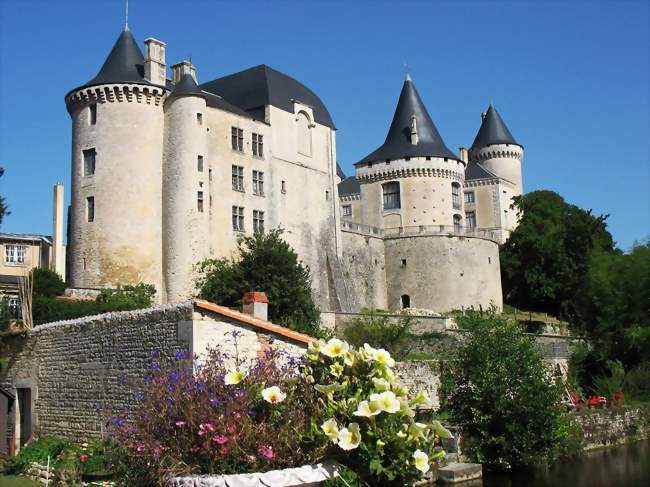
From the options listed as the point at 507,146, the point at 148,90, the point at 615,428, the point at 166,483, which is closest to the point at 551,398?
the point at 615,428

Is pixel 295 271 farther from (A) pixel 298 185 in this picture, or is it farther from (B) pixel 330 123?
(B) pixel 330 123

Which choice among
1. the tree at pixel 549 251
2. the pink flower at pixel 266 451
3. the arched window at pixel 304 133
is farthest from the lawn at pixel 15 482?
the tree at pixel 549 251

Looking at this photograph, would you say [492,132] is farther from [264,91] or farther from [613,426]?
[613,426]

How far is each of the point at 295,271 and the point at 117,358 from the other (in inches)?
617

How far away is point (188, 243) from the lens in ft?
102

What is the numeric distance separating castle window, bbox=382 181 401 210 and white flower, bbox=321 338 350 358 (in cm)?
3799

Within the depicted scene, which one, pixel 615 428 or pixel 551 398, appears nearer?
pixel 551 398

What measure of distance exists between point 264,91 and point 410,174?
40.5 ft

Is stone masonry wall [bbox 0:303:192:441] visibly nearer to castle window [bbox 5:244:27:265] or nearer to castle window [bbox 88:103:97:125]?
castle window [bbox 88:103:97:125]

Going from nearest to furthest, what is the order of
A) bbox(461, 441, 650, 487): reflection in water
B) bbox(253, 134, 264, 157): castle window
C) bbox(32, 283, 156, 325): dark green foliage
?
bbox(461, 441, 650, 487): reflection in water → bbox(32, 283, 156, 325): dark green foliage → bbox(253, 134, 264, 157): castle window

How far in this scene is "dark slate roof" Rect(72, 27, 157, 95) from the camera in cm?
3144

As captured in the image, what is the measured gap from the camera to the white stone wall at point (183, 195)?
1222 inches

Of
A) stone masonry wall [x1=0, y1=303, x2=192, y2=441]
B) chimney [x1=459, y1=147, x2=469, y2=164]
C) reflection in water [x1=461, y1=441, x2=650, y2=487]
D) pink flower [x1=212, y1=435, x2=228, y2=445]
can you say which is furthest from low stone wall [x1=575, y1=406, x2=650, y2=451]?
chimney [x1=459, y1=147, x2=469, y2=164]

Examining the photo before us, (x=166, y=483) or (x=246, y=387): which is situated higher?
(x=246, y=387)
